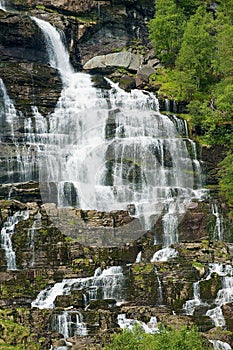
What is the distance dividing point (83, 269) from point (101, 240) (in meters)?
2.61

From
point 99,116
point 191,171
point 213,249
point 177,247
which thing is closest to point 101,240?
point 177,247

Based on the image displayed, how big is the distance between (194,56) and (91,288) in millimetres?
29758

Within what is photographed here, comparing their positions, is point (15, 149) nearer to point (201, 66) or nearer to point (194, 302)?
point (194, 302)

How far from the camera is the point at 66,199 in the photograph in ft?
124

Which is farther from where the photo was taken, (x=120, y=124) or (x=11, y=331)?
(x=120, y=124)

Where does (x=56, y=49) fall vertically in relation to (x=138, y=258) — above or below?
above

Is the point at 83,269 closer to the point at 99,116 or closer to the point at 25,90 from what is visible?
the point at 99,116

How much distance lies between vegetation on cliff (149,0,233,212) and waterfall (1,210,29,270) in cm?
1509

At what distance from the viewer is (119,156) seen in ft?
138

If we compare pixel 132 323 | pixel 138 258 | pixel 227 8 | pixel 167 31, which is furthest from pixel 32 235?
pixel 227 8

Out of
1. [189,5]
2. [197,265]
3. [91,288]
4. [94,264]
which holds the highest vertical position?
[189,5]

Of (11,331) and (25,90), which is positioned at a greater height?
(25,90)

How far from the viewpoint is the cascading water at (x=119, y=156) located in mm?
38306

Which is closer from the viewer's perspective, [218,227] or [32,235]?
[32,235]
